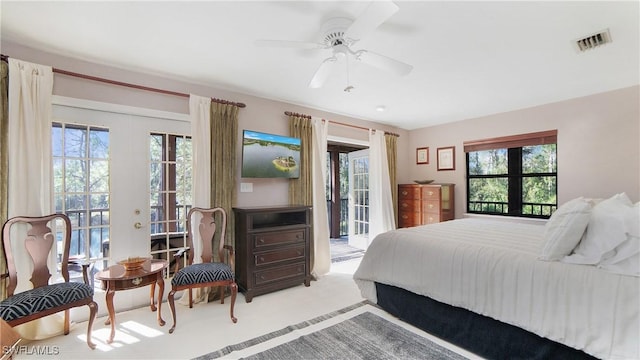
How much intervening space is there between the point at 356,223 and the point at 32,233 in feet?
15.0

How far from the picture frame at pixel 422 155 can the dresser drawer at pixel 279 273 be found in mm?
3253

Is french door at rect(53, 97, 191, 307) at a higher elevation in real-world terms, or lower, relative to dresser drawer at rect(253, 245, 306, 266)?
higher

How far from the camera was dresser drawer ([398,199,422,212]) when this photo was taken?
4.91 metres

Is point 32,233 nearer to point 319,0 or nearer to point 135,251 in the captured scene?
point 135,251

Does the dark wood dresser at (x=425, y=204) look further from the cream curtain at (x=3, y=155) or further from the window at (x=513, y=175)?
the cream curtain at (x=3, y=155)

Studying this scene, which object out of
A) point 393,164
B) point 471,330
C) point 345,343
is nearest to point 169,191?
point 345,343

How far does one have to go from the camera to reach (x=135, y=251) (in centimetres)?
284

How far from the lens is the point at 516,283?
71.6 inches

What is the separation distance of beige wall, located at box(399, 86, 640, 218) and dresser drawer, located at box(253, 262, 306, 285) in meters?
3.63

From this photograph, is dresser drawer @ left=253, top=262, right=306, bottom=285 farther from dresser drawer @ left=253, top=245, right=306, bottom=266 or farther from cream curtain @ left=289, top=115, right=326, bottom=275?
cream curtain @ left=289, top=115, right=326, bottom=275

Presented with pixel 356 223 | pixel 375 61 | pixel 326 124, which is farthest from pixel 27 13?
pixel 356 223

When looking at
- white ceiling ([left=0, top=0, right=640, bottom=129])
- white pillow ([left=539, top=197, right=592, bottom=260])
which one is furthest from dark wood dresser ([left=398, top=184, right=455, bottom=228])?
white pillow ([left=539, top=197, right=592, bottom=260])

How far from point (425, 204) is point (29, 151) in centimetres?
496

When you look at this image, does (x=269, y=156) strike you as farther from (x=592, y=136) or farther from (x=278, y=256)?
(x=592, y=136)
